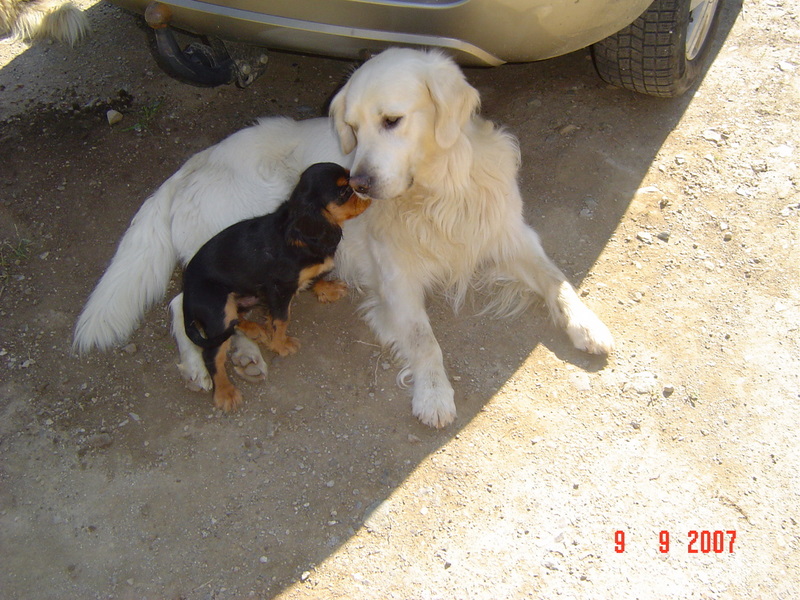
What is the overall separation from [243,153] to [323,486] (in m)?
1.95

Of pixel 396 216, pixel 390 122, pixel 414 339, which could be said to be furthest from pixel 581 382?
pixel 390 122

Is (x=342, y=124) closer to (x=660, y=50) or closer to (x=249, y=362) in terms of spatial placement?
(x=249, y=362)

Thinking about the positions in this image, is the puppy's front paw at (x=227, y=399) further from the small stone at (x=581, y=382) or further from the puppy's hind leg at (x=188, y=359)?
the small stone at (x=581, y=382)

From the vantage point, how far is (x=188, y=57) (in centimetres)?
377

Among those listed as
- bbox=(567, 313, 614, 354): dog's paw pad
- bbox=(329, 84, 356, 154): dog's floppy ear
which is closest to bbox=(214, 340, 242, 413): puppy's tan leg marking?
bbox=(329, 84, 356, 154): dog's floppy ear

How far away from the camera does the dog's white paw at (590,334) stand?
3.08 meters

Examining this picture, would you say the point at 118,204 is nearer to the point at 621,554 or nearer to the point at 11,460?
the point at 11,460

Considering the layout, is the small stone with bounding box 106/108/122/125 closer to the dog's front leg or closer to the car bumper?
the car bumper

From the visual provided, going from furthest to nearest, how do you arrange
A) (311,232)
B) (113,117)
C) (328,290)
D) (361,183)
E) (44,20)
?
1. (44,20)
2. (113,117)
3. (328,290)
4. (311,232)
5. (361,183)

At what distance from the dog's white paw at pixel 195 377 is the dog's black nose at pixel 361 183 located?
125 cm

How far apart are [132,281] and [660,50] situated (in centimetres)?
324
